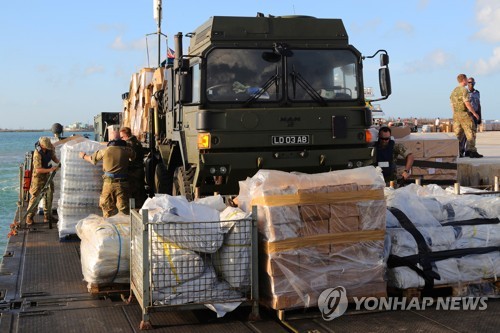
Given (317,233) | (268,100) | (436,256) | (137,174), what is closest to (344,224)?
(317,233)

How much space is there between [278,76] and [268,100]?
36cm

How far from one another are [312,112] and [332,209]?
119 inches

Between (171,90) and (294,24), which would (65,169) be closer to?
(171,90)

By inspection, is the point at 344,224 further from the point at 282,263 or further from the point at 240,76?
the point at 240,76

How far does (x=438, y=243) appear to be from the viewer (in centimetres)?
676

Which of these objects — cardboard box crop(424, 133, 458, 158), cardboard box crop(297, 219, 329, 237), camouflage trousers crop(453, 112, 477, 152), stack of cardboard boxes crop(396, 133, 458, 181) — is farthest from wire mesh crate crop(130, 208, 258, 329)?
camouflage trousers crop(453, 112, 477, 152)

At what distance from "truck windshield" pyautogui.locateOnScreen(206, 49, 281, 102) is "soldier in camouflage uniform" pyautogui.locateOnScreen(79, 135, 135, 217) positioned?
203 centimetres

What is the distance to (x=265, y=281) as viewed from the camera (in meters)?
Result: 6.26

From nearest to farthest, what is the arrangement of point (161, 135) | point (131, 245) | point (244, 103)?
1. point (131, 245)
2. point (244, 103)
3. point (161, 135)

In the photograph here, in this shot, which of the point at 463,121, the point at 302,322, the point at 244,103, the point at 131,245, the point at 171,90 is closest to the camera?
the point at 302,322

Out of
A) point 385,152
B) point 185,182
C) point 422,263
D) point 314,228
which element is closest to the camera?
point 314,228

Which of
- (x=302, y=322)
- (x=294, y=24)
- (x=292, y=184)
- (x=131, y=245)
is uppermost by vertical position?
(x=294, y=24)

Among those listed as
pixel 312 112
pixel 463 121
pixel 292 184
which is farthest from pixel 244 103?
pixel 463 121

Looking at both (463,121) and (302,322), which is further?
(463,121)
